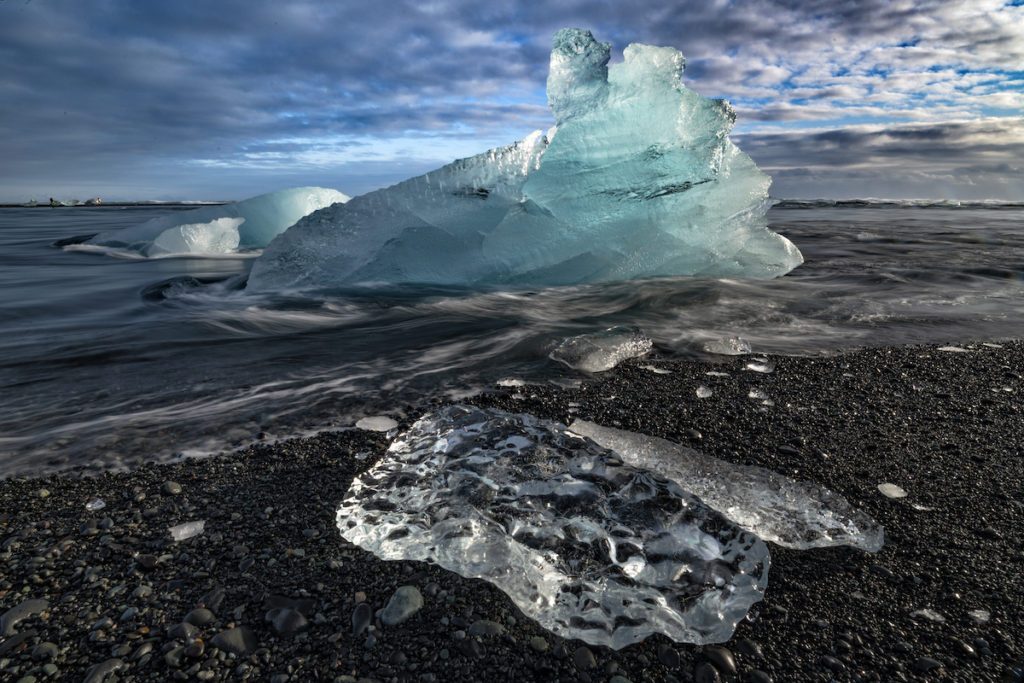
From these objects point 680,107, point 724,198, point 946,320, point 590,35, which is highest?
point 590,35

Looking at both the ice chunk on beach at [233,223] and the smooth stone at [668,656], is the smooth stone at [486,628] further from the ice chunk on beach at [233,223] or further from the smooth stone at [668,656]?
the ice chunk on beach at [233,223]

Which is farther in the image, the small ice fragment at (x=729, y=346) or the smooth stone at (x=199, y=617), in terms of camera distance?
the small ice fragment at (x=729, y=346)

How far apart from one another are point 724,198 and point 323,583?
242 inches

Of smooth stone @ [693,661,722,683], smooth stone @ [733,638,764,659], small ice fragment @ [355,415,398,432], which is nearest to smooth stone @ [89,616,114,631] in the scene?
small ice fragment @ [355,415,398,432]

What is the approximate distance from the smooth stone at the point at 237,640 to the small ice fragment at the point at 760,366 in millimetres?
2725

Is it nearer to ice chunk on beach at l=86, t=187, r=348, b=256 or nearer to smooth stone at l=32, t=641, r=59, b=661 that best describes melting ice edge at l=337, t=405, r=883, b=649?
smooth stone at l=32, t=641, r=59, b=661

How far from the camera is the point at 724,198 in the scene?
245 inches

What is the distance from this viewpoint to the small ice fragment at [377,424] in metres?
2.29

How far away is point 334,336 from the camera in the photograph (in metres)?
4.35

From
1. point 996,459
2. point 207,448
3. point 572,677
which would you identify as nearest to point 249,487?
point 207,448

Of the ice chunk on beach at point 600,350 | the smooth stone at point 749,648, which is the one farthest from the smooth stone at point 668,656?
the ice chunk on beach at point 600,350

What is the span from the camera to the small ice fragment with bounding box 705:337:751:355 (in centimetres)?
338

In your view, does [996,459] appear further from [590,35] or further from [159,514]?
[590,35]

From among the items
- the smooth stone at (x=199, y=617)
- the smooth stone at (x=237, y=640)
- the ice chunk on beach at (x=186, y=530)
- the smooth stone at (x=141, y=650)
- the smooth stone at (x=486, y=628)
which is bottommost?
the smooth stone at (x=486, y=628)
